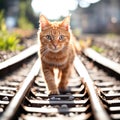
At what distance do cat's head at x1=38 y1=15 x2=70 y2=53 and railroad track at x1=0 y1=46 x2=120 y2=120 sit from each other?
2.22 ft

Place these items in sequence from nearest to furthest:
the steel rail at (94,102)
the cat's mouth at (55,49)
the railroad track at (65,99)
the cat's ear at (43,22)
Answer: the steel rail at (94,102), the railroad track at (65,99), the cat's mouth at (55,49), the cat's ear at (43,22)

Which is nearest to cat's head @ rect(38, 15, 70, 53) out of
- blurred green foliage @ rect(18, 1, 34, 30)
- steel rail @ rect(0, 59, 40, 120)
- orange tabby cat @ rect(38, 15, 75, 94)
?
orange tabby cat @ rect(38, 15, 75, 94)

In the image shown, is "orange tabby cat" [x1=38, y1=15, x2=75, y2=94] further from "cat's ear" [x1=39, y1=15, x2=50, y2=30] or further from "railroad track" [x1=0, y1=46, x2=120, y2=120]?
"railroad track" [x1=0, y1=46, x2=120, y2=120]

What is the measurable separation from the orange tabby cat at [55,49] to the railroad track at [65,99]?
310mm

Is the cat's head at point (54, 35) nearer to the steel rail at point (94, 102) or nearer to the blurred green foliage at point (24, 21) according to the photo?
the steel rail at point (94, 102)

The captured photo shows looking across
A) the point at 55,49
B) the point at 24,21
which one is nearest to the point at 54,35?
the point at 55,49

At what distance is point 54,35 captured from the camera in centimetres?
530

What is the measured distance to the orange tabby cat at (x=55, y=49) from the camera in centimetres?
522

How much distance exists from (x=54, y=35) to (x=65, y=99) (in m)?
1.05

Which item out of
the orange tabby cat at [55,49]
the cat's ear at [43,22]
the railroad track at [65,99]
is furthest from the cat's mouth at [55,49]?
the railroad track at [65,99]

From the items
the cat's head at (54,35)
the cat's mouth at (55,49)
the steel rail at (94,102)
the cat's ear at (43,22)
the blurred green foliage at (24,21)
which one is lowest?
the steel rail at (94,102)

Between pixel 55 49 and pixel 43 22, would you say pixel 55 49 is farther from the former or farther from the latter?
pixel 43 22

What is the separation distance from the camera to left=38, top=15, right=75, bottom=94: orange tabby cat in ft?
17.1

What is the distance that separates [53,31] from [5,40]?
18.6ft
